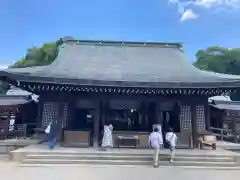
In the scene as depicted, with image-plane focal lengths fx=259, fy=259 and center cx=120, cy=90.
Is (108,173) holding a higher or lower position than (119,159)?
lower

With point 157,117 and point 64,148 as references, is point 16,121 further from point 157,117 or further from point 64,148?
point 157,117

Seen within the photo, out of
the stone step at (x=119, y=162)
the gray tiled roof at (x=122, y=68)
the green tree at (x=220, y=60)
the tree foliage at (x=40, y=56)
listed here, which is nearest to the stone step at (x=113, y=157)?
the stone step at (x=119, y=162)

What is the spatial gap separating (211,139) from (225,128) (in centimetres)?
426

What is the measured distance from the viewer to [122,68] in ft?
44.1

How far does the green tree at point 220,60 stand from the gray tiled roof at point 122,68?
2454cm

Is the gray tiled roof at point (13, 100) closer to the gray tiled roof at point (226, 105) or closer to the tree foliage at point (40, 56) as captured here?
the gray tiled roof at point (226, 105)

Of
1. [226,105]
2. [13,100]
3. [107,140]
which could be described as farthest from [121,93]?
[226,105]

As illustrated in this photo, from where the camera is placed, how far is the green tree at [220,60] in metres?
39.4

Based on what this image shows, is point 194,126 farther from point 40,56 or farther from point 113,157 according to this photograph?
point 40,56

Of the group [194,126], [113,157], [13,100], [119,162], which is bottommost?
[119,162]

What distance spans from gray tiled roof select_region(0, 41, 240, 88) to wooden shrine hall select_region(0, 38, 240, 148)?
4cm

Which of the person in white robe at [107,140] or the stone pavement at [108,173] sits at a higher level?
the person in white robe at [107,140]

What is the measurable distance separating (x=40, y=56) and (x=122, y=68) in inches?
1007

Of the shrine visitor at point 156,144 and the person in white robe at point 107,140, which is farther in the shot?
the person in white robe at point 107,140
